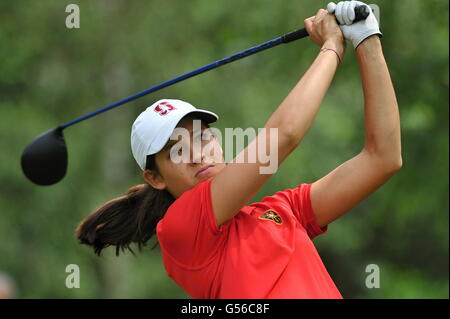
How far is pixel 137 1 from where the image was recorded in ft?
38.4

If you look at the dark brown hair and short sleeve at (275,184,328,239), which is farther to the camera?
the dark brown hair

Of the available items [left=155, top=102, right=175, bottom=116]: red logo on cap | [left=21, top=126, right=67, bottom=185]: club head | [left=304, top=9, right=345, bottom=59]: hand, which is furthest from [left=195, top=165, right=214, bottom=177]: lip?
[left=21, top=126, right=67, bottom=185]: club head

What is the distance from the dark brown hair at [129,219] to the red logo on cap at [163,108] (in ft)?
0.64

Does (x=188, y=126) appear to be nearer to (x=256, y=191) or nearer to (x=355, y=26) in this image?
(x=256, y=191)

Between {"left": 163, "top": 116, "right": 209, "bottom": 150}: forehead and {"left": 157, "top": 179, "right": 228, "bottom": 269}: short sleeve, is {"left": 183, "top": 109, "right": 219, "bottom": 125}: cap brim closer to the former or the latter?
{"left": 163, "top": 116, "right": 209, "bottom": 150}: forehead

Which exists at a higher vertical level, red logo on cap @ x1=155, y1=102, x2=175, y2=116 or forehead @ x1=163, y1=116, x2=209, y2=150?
red logo on cap @ x1=155, y1=102, x2=175, y2=116

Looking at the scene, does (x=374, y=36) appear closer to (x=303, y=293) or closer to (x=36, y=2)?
(x=303, y=293)

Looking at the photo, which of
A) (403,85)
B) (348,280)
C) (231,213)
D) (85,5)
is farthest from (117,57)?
(231,213)

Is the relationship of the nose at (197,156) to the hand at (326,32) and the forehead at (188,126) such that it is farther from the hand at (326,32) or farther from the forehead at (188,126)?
the hand at (326,32)

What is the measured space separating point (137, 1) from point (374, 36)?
28.3 ft

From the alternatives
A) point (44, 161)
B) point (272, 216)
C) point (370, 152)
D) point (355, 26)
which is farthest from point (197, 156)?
point (44, 161)

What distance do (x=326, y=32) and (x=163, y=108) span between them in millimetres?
735

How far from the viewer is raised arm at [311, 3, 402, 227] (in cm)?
342

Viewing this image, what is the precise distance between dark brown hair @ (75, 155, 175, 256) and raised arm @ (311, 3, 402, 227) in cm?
67
